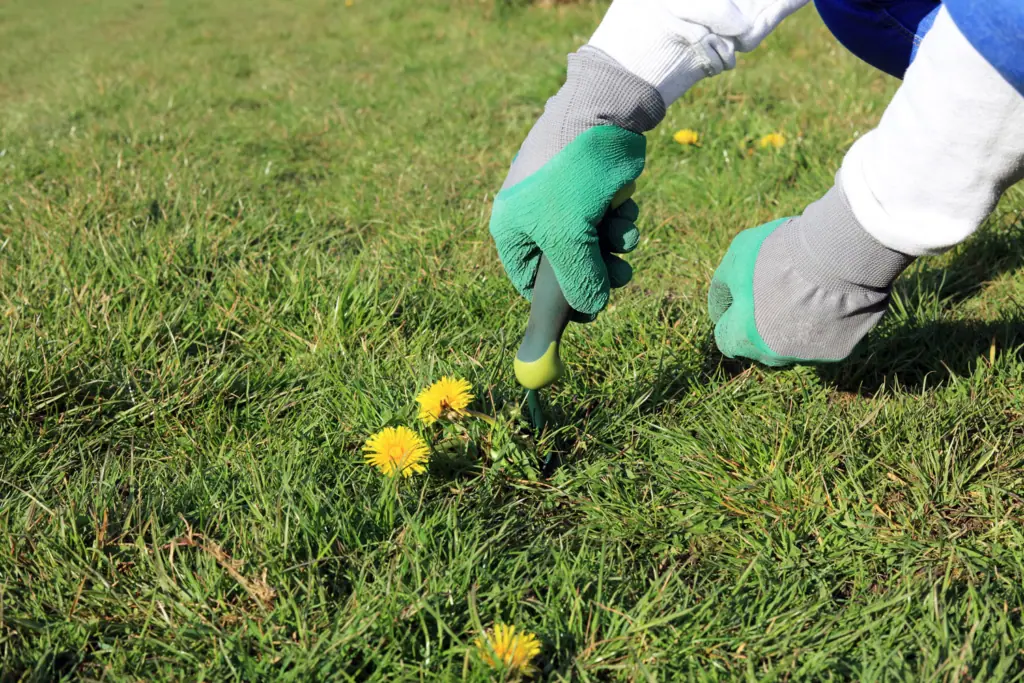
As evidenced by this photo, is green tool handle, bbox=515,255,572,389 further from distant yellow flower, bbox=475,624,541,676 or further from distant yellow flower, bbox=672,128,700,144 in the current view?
distant yellow flower, bbox=672,128,700,144

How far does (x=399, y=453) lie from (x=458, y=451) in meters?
0.18

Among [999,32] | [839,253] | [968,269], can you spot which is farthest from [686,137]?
[999,32]

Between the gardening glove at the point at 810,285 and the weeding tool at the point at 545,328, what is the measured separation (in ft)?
0.91

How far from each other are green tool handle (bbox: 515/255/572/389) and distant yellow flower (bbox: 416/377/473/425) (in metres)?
0.13

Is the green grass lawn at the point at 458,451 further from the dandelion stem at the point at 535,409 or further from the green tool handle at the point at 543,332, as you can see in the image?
the green tool handle at the point at 543,332

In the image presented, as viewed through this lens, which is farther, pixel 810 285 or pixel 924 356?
pixel 924 356

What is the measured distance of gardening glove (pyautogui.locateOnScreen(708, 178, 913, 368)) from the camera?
144 cm

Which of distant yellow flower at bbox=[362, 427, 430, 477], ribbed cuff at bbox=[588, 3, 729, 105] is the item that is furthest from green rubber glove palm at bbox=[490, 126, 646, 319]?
distant yellow flower at bbox=[362, 427, 430, 477]

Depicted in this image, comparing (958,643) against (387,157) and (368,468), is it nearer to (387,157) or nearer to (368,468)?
(368,468)

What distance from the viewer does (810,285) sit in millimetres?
1493

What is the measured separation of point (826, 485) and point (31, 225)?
7.85 feet

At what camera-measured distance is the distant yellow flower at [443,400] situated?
5.52 feet

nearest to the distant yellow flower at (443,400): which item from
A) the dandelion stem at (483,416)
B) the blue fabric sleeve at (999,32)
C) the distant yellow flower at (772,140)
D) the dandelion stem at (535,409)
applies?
the dandelion stem at (483,416)

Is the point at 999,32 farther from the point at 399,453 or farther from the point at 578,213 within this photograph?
the point at 399,453
